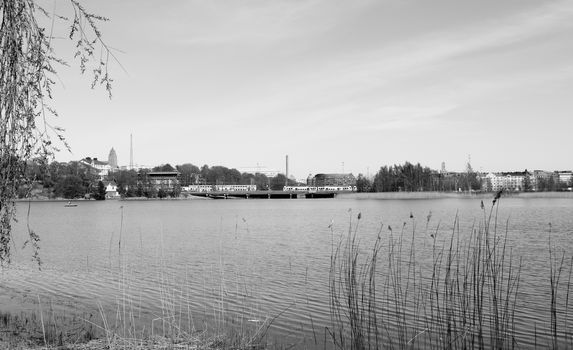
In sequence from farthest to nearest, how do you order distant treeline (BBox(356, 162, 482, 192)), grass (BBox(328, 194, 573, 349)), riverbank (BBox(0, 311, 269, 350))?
distant treeline (BBox(356, 162, 482, 192)), grass (BBox(328, 194, 573, 349)), riverbank (BBox(0, 311, 269, 350))

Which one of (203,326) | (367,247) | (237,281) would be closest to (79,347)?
(203,326)

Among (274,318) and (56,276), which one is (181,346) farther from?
(56,276)

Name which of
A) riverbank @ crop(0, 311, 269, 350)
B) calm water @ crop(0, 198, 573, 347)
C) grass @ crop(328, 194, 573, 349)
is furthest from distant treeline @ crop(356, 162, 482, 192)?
riverbank @ crop(0, 311, 269, 350)

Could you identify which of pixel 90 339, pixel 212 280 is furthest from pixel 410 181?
pixel 90 339

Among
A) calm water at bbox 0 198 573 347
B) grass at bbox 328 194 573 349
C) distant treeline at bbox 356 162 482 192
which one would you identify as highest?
distant treeline at bbox 356 162 482 192

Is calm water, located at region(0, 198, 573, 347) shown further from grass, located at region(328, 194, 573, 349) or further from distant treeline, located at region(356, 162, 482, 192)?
distant treeline, located at region(356, 162, 482, 192)

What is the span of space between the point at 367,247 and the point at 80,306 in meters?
15.9

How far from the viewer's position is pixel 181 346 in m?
8.06

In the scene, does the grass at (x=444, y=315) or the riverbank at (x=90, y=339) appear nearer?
the riverbank at (x=90, y=339)

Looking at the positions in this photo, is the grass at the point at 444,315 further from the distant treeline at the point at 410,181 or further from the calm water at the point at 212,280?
the distant treeline at the point at 410,181

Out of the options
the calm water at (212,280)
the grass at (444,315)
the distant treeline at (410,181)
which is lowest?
the calm water at (212,280)

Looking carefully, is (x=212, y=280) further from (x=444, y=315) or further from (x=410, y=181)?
(x=410, y=181)

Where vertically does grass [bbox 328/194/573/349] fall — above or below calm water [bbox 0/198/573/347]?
above

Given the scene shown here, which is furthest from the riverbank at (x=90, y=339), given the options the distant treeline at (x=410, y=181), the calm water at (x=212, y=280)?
the distant treeline at (x=410, y=181)
